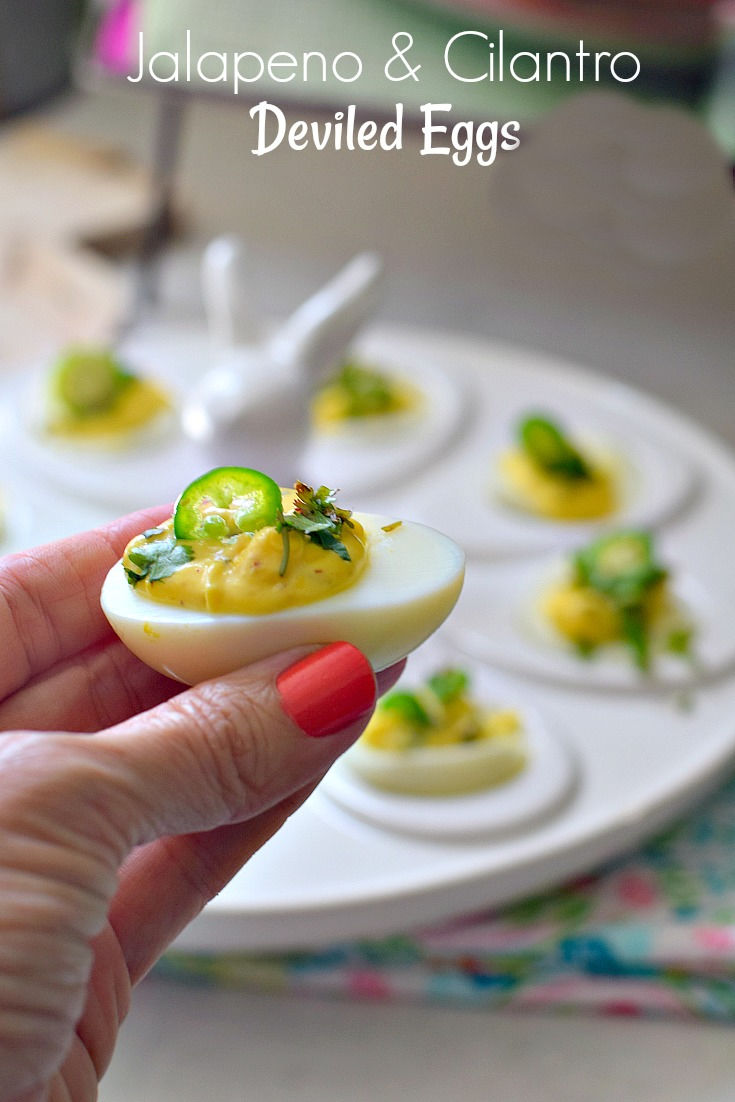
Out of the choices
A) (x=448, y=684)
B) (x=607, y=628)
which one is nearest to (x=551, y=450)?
(x=607, y=628)

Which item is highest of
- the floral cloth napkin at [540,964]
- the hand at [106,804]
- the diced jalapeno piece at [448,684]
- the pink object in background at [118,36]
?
the pink object in background at [118,36]

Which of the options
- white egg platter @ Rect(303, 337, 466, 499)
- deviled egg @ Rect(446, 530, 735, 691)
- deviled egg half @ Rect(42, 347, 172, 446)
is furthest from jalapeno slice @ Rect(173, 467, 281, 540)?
deviled egg half @ Rect(42, 347, 172, 446)

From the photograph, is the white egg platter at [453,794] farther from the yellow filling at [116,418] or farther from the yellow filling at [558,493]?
the yellow filling at [116,418]

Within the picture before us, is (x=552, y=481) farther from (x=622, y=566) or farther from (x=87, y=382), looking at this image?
(x=87, y=382)

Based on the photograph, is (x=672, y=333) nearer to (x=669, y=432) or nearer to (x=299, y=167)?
(x=669, y=432)

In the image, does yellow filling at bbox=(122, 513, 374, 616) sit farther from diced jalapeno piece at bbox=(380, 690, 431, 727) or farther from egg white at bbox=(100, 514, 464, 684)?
diced jalapeno piece at bbox=(380, 690, 431, 727)

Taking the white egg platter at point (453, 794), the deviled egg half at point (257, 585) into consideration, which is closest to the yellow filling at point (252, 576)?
the deviled egg half at point (257, 585)
